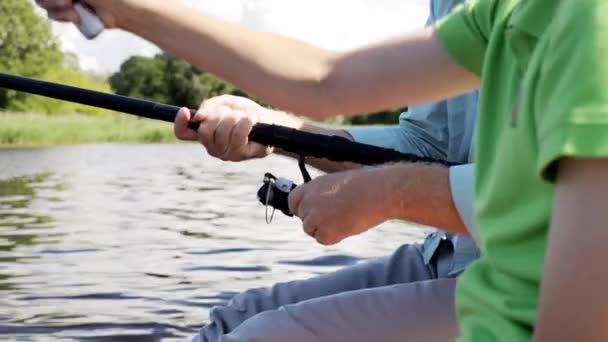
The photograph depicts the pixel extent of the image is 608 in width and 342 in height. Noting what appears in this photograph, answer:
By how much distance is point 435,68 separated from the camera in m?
1.67

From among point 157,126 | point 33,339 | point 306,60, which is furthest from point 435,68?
point 157,126

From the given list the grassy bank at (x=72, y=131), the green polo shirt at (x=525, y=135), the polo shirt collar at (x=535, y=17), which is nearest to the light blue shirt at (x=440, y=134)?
the green polo shirt at (x=525, y=135)

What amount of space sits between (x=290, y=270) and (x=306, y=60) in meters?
5.12

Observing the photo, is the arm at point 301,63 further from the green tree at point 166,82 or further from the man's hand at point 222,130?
the green tree at point 166,82

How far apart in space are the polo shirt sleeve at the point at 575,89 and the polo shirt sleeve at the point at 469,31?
467 mm

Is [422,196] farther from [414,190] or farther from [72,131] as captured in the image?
[72,131]

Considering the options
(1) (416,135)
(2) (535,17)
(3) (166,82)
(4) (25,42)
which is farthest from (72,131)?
(2) (535,17)

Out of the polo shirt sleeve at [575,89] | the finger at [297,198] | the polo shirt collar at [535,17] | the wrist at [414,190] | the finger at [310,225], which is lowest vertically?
the finger at [310,225]

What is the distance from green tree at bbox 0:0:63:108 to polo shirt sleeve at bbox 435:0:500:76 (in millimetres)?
47234

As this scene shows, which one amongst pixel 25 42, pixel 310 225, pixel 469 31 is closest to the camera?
pixel 469 31

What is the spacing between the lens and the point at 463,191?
213 centimetres

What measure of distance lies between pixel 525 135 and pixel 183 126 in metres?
1.48

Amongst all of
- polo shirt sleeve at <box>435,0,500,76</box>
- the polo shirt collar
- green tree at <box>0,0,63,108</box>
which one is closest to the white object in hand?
polo shirt sleeve at <box>435,0,500,76</box>

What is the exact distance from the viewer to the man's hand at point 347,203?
2051 millimetres
